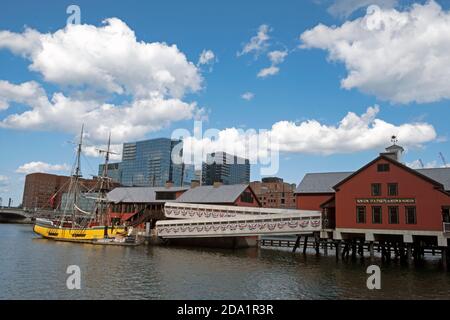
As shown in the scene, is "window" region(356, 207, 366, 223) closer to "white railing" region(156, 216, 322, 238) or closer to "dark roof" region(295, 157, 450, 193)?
"white railing" region(156, 216, 322, 238)

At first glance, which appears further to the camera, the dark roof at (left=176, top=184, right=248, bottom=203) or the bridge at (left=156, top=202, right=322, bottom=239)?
the dark roof at (left=176, top=184, right=248, bottom=203)

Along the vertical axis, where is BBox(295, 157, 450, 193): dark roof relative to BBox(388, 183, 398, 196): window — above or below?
above

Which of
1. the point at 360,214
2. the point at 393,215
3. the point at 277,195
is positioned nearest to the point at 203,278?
the point at 360,214

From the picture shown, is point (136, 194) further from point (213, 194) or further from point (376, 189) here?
point (376, 189)

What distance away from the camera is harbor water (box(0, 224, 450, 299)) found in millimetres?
25219

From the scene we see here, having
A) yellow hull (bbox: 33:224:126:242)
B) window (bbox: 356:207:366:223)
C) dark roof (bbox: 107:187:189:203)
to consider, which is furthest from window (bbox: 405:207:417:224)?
dark roof (bbox: 107:187:189:203)

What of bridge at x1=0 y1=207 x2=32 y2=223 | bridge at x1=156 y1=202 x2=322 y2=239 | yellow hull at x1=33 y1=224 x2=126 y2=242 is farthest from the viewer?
bridge at x1=0 y1=207 x2=32 y2=223

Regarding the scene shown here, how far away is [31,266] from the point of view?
113 feet

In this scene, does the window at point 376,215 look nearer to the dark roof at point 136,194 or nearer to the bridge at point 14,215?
the dark roof at point 136,194

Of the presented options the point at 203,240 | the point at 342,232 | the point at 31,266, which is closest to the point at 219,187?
the point at 203,240

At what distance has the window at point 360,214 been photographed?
42.7m

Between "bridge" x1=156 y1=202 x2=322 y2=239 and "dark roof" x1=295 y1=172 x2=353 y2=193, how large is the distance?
5.31 m

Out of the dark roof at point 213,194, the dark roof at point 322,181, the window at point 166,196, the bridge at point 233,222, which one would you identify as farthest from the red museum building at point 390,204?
the window at point 166,196
